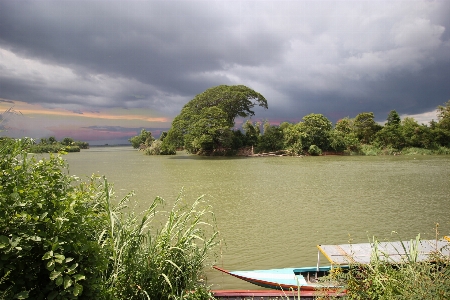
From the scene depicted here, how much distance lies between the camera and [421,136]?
31.1m

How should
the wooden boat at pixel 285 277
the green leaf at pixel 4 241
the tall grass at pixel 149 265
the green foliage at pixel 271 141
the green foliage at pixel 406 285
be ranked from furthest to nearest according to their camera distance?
the green foliage at pixel 271 141 → the wooden boat at pixel 285 277 → the tall grass at pixel 149 265 → the green foliage at pixel 406 285 → the green leaf at pixel 4 241

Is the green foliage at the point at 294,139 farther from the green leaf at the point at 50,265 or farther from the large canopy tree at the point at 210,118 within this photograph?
the green leaf at the point at 50,265

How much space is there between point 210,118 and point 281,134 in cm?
863

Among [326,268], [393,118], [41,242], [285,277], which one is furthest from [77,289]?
[393,118]

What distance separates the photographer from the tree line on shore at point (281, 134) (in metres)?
29.9

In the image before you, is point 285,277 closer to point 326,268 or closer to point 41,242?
point 326,268

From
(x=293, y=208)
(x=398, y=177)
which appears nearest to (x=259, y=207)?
(x=293, y=208)

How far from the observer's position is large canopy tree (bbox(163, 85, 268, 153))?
29.3 metres

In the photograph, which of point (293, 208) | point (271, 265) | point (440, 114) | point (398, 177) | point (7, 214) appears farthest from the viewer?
point (440, 114)

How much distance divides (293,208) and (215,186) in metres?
4.48

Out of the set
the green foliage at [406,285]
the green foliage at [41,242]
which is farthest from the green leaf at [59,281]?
the green foliage at [406,285]

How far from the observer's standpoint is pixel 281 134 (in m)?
32.6

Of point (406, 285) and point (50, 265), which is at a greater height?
point (50, 265)

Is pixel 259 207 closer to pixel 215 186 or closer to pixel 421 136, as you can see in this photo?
pixel 215 186
